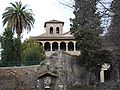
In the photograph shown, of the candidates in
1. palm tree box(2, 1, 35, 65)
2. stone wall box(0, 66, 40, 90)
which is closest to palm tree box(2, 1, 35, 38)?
palm tree box(2, 1, 35, 65)

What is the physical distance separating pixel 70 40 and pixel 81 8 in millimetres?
51488

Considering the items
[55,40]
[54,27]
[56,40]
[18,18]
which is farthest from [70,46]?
[18,18]

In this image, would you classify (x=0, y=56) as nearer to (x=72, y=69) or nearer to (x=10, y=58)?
(x=10, y=58)

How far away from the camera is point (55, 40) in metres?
60.9

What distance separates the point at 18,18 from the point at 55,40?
16.5 metres

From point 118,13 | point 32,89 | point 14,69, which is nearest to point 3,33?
point 14,69

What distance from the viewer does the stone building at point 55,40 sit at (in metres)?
60.4

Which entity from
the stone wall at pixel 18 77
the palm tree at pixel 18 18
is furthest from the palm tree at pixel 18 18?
the stone wall at pixel 18 77

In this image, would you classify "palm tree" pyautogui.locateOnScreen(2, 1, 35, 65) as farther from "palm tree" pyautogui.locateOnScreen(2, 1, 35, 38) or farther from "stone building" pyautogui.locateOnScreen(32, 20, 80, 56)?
"stone building" pyautogui.locateOnScreen(32, 20, 80, 56)

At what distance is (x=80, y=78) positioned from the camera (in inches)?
1713

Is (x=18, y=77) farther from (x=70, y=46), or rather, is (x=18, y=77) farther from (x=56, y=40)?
(x=70, y=46)

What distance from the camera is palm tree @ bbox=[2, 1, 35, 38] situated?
4550 cm

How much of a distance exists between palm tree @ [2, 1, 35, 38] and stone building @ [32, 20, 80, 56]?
13.0 m

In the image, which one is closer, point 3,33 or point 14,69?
point 14,69
